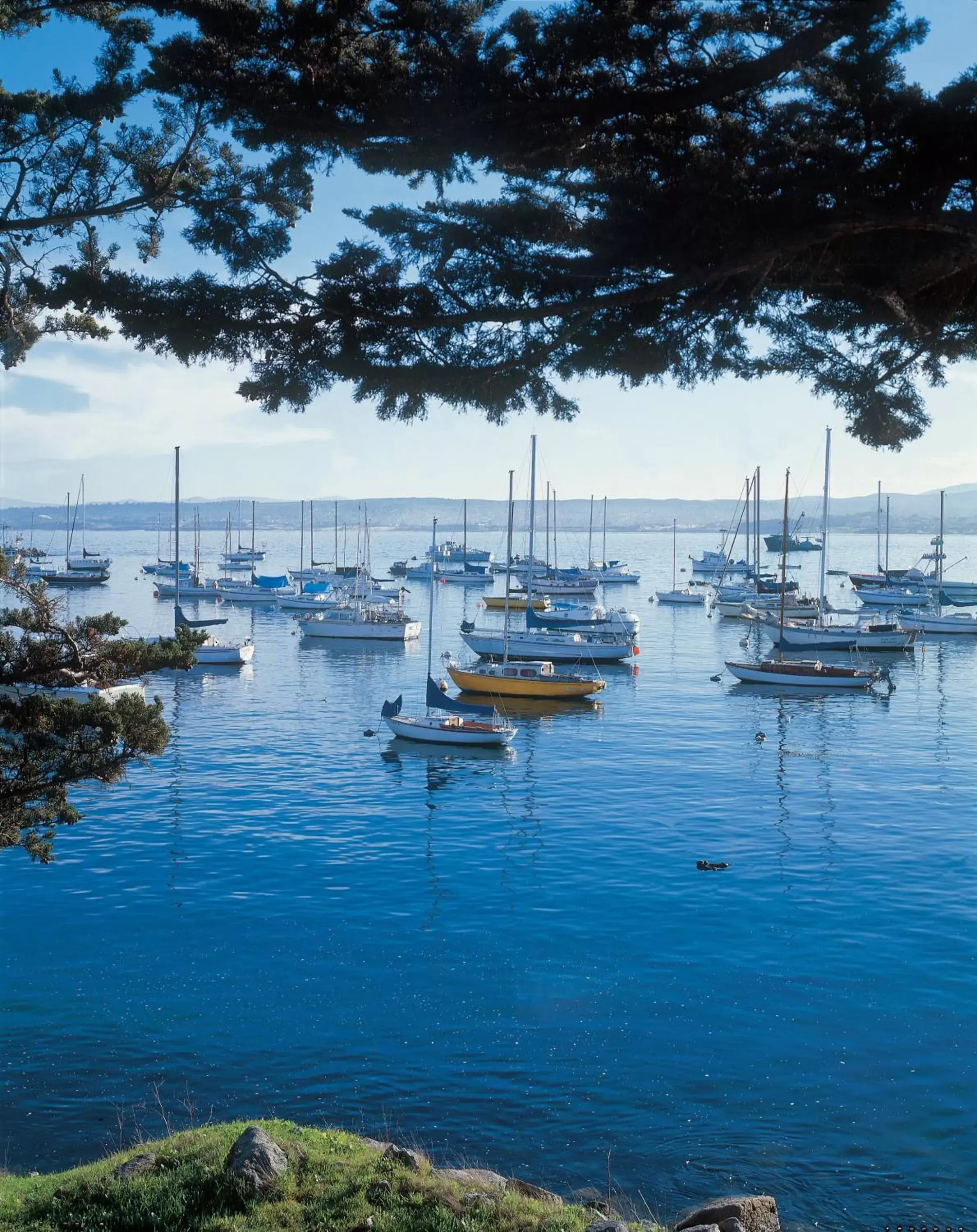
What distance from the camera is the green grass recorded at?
26.5 feet

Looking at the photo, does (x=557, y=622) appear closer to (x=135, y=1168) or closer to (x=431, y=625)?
(x=431, y=625)

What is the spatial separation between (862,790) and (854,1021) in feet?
53.5

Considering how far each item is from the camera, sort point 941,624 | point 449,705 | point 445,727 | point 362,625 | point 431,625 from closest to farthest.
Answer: point 445,727 < point 449,705 < point 431,625 < point 362,625 < point 941,624

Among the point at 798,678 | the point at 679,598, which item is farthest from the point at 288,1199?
the point at 679,598

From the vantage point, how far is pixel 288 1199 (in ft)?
27.9

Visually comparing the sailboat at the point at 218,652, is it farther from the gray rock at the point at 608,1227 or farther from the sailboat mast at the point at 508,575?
the gray rock at the point at 608,1227

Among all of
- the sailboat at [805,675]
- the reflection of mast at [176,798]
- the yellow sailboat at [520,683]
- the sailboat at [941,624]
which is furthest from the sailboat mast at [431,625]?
the sailboat at [941,624]

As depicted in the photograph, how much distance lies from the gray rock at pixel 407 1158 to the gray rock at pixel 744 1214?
2.31m

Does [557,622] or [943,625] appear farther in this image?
[943,625]

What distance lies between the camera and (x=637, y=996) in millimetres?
17391

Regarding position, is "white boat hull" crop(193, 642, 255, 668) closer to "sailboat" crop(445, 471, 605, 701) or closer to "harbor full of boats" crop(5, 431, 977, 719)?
"harbor full of boats" crop(5, 431, 977, 719)

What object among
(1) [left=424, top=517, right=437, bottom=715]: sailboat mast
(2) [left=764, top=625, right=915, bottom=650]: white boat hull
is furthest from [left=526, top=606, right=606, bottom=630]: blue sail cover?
(2) [left=764, top=625, right=915, bottom=650]: white boat hull

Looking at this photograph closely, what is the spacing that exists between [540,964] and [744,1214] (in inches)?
368

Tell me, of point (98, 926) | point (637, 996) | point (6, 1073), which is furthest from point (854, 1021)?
point (98, 926)
